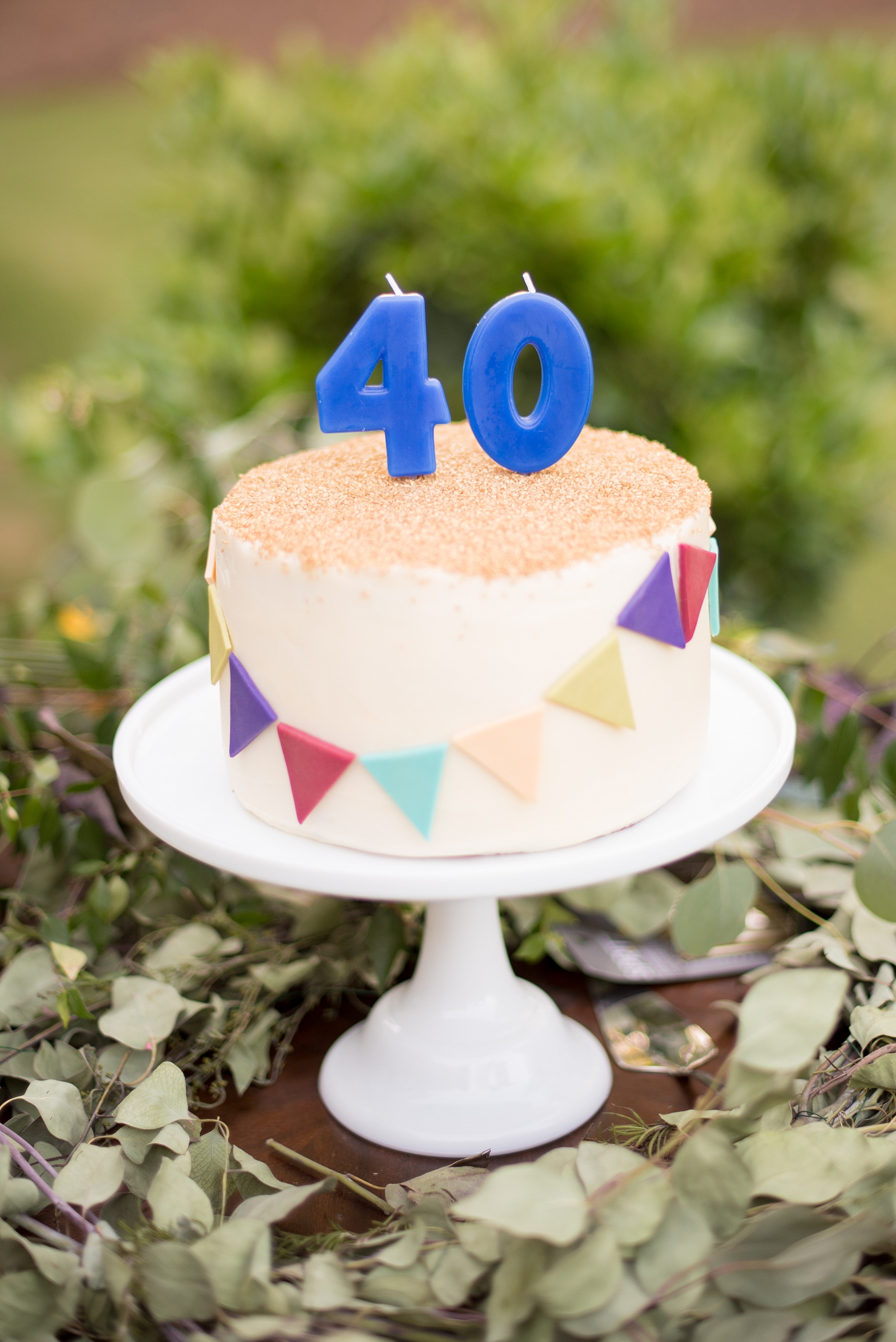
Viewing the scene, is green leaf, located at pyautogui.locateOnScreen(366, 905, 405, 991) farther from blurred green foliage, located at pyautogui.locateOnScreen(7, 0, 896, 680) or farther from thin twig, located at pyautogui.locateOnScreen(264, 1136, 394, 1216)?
blurred green foliage, located at pyautogui.locateOnScreen(7, 0, 896, 680)

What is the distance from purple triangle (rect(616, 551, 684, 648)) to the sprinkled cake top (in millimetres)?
35

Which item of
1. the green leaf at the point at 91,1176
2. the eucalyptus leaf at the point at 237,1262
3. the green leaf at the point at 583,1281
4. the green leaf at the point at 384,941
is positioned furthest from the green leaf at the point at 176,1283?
the green leaf at the point at 384,941

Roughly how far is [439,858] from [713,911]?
1.00 ft

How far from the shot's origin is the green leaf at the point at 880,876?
3.27 feet

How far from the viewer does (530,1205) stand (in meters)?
0.72

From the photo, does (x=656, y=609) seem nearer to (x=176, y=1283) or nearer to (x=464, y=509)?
(x=464, y=509)

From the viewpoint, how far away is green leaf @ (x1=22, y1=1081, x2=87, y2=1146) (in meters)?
0.94

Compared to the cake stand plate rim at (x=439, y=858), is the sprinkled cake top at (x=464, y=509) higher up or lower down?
higher up

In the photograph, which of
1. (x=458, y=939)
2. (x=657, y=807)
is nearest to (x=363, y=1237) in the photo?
(x=458, y=939)

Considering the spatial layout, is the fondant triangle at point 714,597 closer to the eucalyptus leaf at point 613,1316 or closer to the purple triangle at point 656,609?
the purple triangle at point 656,609

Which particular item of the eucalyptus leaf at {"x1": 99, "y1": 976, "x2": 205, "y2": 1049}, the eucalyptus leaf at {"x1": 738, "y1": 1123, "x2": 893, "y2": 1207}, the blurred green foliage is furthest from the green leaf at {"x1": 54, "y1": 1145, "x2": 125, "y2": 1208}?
the blurred green foliage

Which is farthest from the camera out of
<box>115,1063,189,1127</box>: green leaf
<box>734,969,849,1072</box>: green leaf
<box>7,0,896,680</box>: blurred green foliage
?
<box>7,0,896,680</box>: blurred green foliage

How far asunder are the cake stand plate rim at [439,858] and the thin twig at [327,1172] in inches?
8.9

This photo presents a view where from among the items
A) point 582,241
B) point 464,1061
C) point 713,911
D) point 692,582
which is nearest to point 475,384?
point 692,582
